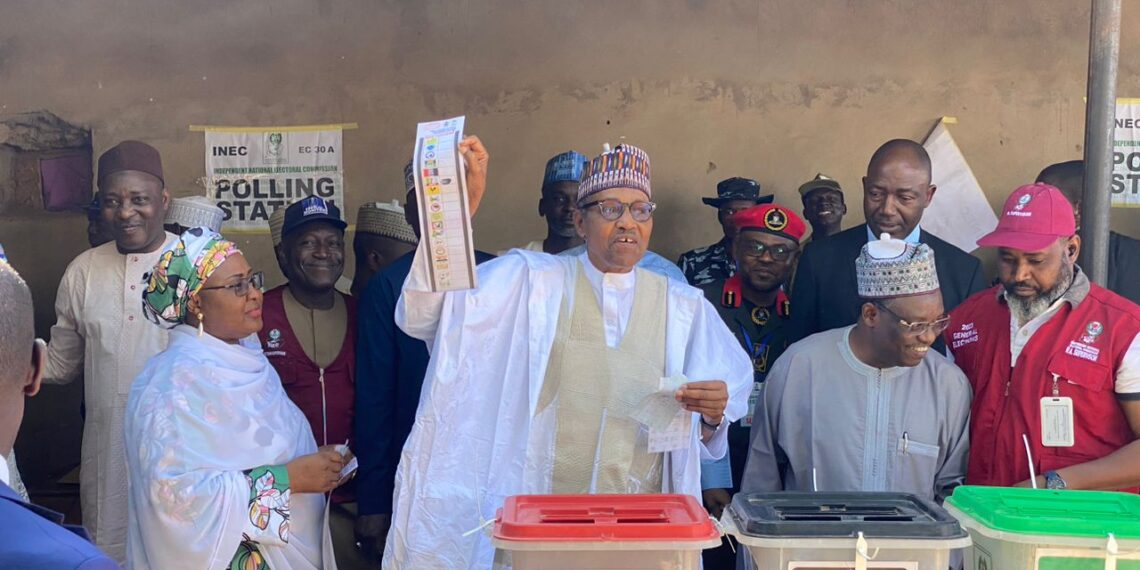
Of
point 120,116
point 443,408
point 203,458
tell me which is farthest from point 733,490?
point 120,116

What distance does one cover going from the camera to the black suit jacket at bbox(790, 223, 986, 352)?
3.89 meters

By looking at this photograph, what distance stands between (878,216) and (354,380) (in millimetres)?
2160

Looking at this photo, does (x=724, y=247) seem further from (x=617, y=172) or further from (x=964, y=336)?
(x=617, y=172)

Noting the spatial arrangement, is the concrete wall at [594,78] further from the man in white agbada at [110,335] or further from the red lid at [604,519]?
the red lid at [604,519]

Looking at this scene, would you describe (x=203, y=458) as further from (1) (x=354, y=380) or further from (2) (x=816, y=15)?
(2) (x=816, y=15)

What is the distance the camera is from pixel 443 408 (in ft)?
9.52

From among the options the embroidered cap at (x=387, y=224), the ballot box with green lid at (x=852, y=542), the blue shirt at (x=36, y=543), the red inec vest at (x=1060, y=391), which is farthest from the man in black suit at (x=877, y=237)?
the blue shirt at (x=36, y=543)

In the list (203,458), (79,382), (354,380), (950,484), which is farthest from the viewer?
(79,382)

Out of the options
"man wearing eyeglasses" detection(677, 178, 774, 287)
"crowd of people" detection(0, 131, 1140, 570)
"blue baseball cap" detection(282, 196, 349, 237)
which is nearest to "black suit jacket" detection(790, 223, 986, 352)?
"crowd of people" detection(0, 131, 1140, 570)

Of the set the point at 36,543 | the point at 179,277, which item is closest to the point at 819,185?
the point at 179,277

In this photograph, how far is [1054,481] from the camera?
285cm

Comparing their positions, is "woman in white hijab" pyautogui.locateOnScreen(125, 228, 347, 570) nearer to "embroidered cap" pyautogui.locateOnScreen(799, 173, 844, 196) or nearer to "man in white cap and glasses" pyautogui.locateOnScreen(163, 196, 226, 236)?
"man in white cap and glasses" pyautogui.locateOnScreen(163, 196, 226, 236)

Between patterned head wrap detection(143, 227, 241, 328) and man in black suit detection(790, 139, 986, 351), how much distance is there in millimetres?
2255

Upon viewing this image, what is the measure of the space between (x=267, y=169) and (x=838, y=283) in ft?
11.3
